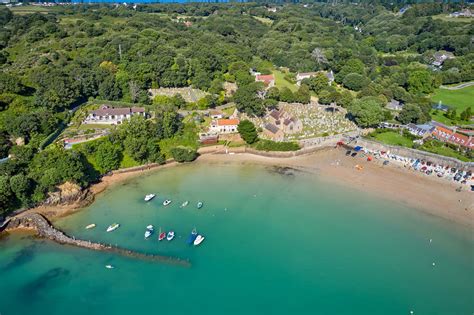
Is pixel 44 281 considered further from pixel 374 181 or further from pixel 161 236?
pixel 374 181

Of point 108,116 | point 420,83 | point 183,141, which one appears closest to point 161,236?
point 183,141

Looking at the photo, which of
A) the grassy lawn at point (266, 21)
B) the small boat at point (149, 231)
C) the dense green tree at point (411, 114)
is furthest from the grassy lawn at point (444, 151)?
the grassy lawn at point (266, 21)

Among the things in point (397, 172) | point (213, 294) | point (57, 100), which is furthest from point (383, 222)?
point (57, 100)

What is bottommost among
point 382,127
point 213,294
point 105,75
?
point 213,294

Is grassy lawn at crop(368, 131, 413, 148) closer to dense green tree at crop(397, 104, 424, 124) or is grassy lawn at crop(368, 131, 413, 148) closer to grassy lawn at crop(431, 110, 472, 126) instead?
dense green tree at crop(397, 104, 424, 124)

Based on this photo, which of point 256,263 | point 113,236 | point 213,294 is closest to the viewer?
point 213,294

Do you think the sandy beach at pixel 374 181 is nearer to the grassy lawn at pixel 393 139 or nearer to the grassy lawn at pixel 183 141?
the grassy lawn at pixel 183 141

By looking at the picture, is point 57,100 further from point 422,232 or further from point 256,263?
point 422,232
